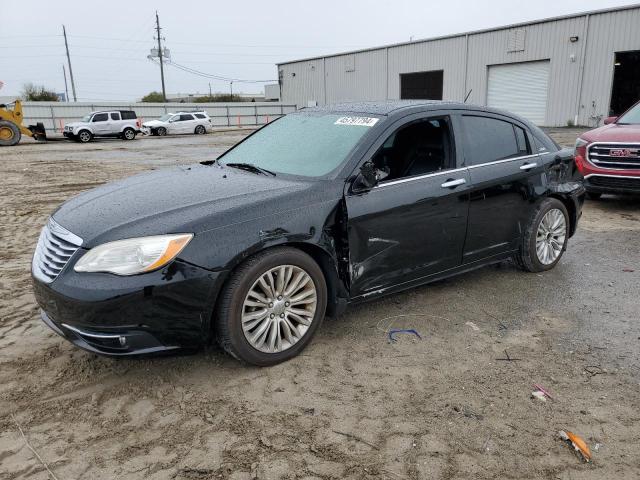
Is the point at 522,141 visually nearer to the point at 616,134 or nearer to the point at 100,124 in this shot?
the point at 616,134

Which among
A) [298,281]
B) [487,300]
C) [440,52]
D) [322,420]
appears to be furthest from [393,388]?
[440,52]

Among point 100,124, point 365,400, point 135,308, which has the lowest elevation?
point 365,400

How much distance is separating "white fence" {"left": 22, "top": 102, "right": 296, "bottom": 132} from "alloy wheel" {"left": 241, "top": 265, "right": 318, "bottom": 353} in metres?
34.1

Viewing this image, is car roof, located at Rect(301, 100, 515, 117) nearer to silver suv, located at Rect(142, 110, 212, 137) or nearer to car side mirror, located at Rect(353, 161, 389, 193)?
car side mirror, located at Rect(353, 161, 389, 193)

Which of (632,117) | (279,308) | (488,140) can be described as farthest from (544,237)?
(632,117)

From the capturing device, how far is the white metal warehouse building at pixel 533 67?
86.8ft

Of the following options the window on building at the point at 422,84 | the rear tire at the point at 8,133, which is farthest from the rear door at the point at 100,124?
the window on building at the point at 422,84

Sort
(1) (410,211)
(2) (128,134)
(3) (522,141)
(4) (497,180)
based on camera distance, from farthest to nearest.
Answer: (2) (128,134), (3) (522,141), (4) (497,180), (1) (410,211)

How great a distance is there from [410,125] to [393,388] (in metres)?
2.02

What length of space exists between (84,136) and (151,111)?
15054 mm

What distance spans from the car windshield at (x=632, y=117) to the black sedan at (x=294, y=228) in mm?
4379

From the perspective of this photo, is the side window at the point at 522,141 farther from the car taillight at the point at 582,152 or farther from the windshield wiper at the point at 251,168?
the car taillight at the point at 582,152

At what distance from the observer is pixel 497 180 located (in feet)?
14.6

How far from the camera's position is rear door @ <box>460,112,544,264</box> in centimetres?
434
